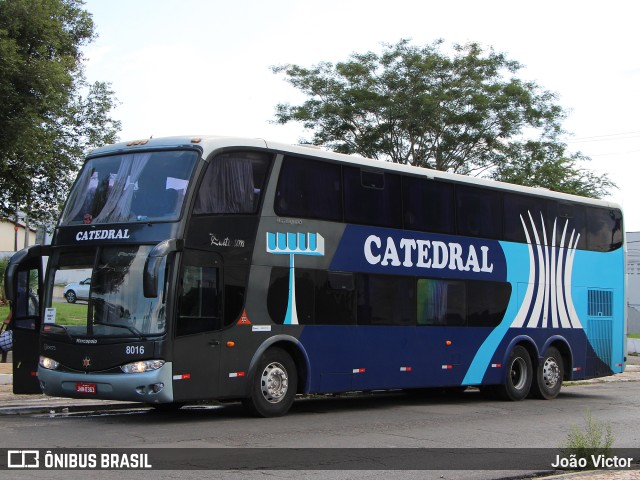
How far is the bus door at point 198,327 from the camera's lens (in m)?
12.9

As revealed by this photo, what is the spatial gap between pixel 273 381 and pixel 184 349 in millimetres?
1863

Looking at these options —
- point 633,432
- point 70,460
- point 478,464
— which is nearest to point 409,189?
point 633,432

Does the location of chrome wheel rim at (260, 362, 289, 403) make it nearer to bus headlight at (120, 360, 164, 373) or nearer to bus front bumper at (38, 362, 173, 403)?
bus front bumper at (38, 362, 173, 403)

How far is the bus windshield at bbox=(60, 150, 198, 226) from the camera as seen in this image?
13188mm

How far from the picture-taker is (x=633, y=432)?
13.8 metres

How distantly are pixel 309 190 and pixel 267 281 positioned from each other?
5.60 feet

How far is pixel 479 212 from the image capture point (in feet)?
60.0

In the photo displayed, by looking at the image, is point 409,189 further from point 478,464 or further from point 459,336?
point 478,464

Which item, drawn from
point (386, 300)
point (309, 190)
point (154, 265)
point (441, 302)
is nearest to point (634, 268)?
point (441, 302)

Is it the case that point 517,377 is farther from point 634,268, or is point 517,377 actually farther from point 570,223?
point 634,268

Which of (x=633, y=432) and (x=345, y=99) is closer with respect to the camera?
(x=633, y=432)

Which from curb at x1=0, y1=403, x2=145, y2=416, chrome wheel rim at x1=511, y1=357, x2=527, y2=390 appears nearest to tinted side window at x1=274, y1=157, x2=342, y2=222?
curb at x1=0, y1=403, x2=145, y2=416

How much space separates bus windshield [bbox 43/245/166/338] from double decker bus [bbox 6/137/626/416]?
2 centimetres

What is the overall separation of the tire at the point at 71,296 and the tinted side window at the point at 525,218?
360 inches
